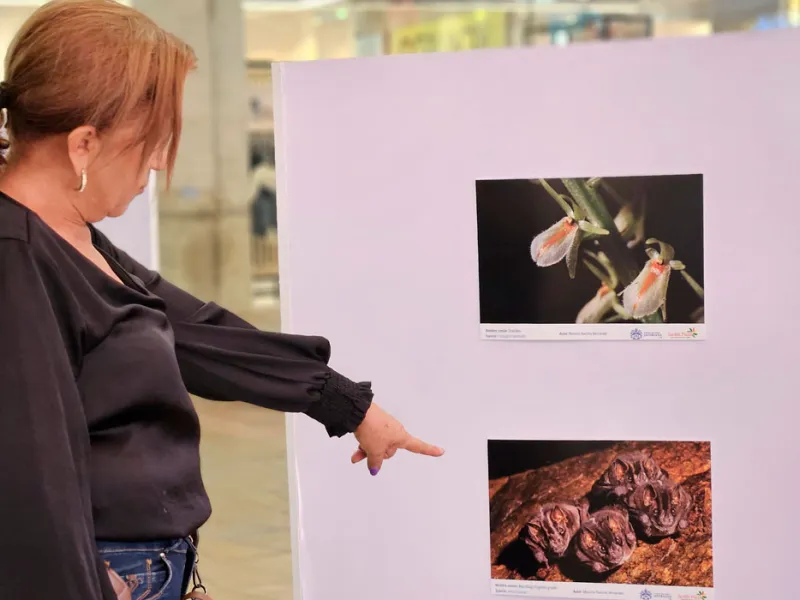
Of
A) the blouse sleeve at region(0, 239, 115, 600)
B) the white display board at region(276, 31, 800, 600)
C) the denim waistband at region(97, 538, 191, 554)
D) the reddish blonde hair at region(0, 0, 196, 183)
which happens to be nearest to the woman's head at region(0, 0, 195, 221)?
the reddish blonde hair at region(0, 0, 196, 183)

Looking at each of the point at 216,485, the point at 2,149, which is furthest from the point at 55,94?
the point at 216,485

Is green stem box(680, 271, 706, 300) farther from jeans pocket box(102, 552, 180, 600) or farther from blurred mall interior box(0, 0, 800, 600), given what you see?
blurred mall interior box(0, 0, 800, 600)

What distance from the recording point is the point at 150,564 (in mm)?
1322

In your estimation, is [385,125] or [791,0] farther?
[791,0]

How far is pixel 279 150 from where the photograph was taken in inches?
84.0

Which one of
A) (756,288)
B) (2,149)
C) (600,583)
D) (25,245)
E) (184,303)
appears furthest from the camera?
(600,583)

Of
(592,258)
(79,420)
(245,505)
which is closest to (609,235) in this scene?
(592,258)

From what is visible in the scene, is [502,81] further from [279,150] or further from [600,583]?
[600,583]

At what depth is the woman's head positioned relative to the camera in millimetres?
1216

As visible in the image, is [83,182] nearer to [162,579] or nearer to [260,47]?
[162,579]

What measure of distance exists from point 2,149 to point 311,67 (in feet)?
3.01

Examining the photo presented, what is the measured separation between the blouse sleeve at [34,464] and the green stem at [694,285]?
124cm

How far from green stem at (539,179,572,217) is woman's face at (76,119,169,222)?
0.87 meters

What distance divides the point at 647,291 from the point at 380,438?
0.64 metres
